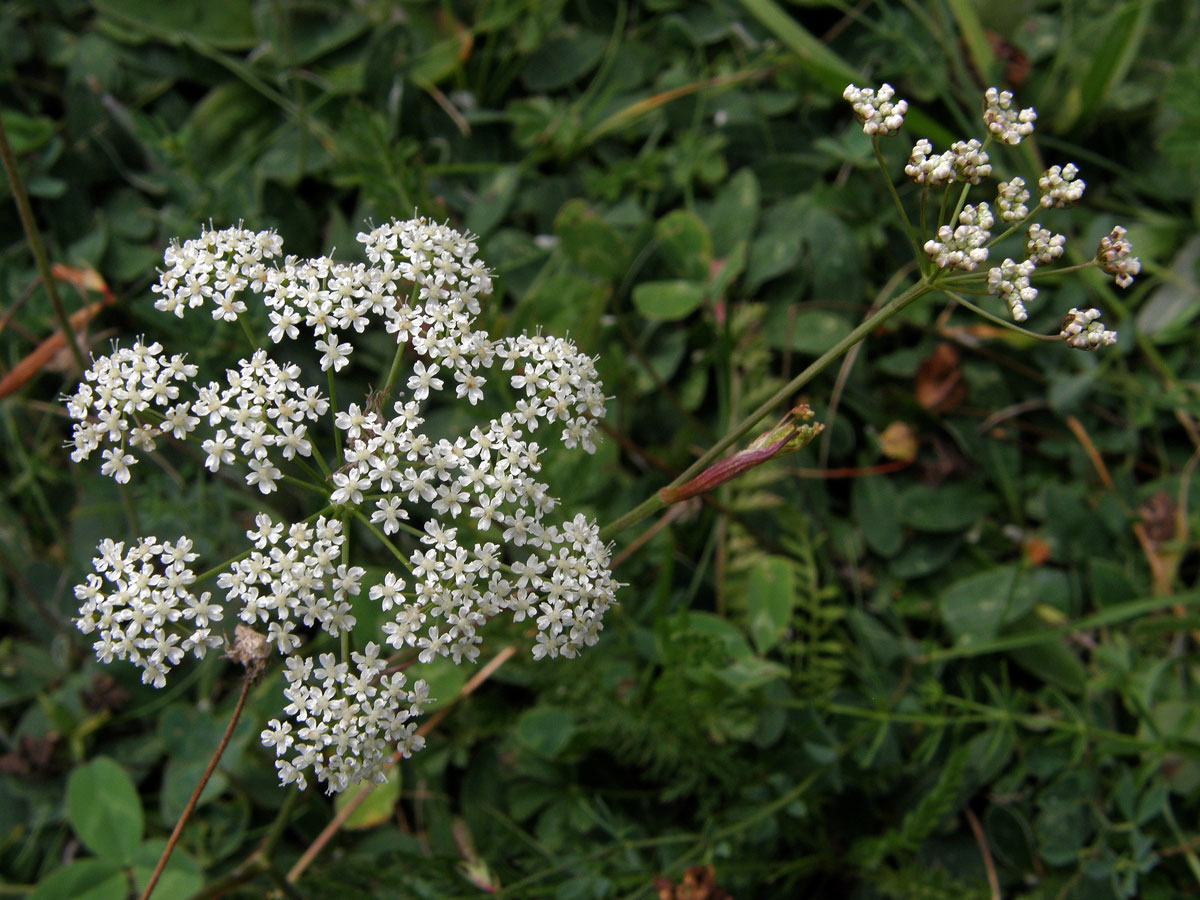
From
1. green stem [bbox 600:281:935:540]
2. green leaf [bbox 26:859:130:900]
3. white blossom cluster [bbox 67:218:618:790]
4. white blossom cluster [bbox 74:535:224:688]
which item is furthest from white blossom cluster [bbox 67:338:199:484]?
green leaf [bbox 26:859:130:900]

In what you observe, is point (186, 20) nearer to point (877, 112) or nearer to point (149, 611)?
point (149, 611)

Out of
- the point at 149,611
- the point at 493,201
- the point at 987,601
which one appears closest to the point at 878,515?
the point at 987,601

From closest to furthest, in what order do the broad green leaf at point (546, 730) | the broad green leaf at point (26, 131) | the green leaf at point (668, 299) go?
the broad green leaf at point (546, 730) < the green leaf at point (668, 299) < the broad green leaf at point (26, 131)

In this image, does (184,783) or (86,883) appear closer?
(86,883)

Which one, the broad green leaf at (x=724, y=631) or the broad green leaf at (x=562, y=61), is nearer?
the broad green leaf at (x=724, y=631)

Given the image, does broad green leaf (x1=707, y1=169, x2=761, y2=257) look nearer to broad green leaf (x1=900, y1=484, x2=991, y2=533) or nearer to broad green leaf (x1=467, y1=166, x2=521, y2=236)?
broad green leaf (x1=467, y1=166, x2=521, y2=236)

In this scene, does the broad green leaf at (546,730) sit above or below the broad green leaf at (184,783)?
above

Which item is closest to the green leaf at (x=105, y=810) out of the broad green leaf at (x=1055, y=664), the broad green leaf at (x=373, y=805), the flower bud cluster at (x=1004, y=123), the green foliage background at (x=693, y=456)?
the green foliage background at (x=693, y=456)

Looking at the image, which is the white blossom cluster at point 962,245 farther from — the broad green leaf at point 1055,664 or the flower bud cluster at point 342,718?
the broad green leaf at point 1055,664
